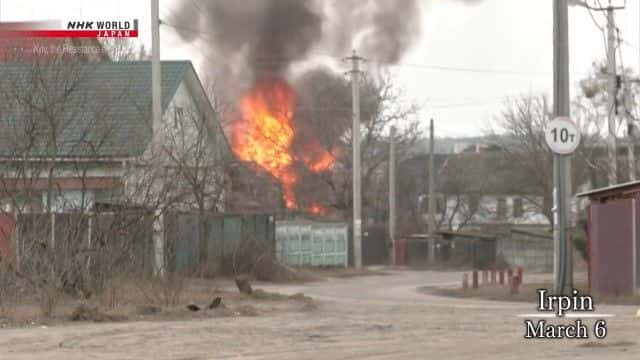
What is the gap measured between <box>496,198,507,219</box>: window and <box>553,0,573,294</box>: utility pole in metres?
63.8

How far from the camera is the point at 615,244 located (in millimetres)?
23453

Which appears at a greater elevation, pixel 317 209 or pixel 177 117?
pixel 177 117

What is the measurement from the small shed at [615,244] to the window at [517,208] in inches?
2293

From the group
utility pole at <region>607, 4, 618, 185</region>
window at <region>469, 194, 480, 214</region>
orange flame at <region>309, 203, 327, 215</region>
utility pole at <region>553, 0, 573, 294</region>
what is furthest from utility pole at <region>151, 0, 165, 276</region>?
window at <region>469, 194, 480, 214</region>

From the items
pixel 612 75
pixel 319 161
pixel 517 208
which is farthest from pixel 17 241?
pixel 517 208

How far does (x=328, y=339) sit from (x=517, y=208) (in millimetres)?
69795

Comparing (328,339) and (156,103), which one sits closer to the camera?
(328,339)

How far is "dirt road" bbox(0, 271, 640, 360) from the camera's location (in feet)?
41.0

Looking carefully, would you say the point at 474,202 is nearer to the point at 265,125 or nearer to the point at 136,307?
the point at 265,125

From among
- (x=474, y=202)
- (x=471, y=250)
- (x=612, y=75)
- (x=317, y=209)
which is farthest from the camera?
(x=474, y=202)

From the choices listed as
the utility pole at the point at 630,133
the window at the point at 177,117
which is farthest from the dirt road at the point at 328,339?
the utility pole at the point at 630,133

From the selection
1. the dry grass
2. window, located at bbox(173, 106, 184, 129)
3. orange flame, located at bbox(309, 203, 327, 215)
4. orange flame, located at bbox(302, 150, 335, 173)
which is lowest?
the dry grass

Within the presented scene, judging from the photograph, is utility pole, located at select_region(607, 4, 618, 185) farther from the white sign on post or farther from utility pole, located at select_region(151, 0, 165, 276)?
the white sign on post

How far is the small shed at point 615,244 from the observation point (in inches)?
909
